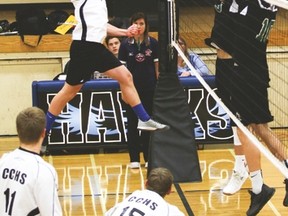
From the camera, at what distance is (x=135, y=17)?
862 cm

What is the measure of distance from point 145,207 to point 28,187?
0.95 m

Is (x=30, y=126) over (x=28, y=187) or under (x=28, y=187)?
over

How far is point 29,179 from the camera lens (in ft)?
13.1

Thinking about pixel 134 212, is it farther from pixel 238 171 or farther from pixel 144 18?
pixel 144 18

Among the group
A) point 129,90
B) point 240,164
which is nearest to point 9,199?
point 129,90

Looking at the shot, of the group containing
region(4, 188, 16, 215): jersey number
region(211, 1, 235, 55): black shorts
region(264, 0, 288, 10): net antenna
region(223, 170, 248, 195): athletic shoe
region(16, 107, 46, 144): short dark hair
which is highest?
region(264, 0, 288, 10): net antenna

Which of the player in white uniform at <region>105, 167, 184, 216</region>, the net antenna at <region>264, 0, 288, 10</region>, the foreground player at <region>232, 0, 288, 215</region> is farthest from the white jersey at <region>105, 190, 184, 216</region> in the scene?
the foreground player at <region>232, 0, 288, 215</region>

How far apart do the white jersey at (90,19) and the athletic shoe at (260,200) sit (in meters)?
1.95

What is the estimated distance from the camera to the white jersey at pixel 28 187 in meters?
3.98

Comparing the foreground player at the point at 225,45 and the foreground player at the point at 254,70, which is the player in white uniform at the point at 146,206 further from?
the foreground player at the point at 225,45

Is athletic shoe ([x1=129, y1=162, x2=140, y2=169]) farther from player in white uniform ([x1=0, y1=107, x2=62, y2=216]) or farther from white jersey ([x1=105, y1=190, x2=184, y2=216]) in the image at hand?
player in white uniform ([x1=0, y1=107, x2=62, y2=216])

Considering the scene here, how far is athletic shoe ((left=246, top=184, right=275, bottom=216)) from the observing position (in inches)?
258

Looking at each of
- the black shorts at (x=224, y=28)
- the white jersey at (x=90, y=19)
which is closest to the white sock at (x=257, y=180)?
the black shorts at (x=224, y=28)

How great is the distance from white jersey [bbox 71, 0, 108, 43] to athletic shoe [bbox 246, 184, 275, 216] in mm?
1946
